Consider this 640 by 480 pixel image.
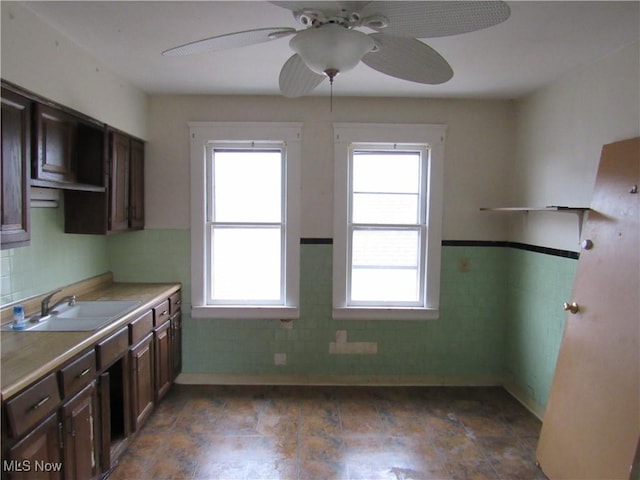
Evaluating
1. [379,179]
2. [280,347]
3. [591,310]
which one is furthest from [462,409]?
[379,179]

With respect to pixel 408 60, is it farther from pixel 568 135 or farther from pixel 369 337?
pixel 369 337

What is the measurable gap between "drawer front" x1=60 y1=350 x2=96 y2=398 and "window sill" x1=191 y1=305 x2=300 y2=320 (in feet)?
4.37

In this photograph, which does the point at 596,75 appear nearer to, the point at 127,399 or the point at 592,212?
the point at 592,212

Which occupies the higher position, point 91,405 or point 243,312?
point 243,312

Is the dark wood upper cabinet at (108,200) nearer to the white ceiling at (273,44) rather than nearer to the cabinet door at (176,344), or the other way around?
the white ceiling at (273,44)

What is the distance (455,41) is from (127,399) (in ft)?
9.58

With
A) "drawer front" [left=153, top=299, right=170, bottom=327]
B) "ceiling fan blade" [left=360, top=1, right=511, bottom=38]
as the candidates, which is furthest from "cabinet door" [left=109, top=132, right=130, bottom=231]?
"ceiling fan blade" [left=360, top=1, right=511, bottom=38]

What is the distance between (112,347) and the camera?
6.93 feet

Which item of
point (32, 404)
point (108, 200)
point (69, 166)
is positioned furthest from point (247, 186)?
point (32, 404)

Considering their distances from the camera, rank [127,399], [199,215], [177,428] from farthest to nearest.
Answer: [199,215]
[177,428]
[127,399]

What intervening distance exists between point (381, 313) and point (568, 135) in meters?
1.94

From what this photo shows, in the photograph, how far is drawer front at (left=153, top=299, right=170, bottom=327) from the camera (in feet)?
8.89

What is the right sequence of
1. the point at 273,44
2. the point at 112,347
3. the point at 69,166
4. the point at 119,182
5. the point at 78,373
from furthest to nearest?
1. the point at 119,182
2. the point at 69,166
3. the point at 273,44
4. the point at 112,347
5. the point at 78,373

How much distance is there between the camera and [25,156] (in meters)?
1.89
